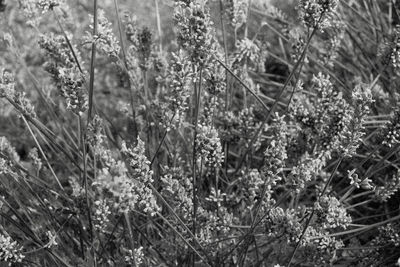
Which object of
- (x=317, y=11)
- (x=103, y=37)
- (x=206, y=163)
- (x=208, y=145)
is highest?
(x=317, y=11)

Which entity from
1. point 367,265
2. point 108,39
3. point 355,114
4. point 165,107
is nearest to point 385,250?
point 367,265

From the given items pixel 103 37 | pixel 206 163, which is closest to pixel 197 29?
pixel 103 37

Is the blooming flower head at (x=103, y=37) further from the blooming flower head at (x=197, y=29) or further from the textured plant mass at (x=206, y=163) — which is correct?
the blooming flower head at (x=197, y=29)

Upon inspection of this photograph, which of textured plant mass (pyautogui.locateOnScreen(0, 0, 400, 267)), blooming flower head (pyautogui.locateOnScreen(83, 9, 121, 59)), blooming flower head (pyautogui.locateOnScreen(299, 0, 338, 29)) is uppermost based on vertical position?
blooming flower head (pyautogui.locateOnScreen(299, 0, 338, 29))

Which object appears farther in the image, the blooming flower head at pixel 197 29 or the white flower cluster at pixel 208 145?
the white flower cluster at pixel 208 145

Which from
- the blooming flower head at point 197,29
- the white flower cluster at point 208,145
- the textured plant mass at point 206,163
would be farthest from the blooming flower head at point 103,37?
the white flower cluster at point 208,145

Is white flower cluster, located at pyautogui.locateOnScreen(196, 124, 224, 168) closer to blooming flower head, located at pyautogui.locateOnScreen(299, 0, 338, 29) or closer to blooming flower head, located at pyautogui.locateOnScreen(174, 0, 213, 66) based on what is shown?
blooming flower head, located at pyautogui.locateOnScreen(174, 0, 213, 66)

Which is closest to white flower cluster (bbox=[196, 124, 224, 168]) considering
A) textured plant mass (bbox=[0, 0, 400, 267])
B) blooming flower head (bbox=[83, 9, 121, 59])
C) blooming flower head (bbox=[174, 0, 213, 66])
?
textured plant mass (bbox=[0, 0, 400, 267])

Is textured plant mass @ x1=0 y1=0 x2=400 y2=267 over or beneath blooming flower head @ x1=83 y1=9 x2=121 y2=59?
beneath

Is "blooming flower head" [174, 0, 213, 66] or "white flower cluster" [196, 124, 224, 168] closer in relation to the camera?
"blooming flower head" [174, 0, 213, 66]

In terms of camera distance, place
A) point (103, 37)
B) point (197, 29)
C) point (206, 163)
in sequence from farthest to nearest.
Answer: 1. point (206, 163)
2. point (103, 37)
3. point (197, 29)

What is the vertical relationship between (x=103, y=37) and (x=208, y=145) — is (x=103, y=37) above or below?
above

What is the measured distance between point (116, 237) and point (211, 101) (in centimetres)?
67

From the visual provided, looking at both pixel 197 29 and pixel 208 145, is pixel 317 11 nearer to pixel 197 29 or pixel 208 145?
pixel 197 29
